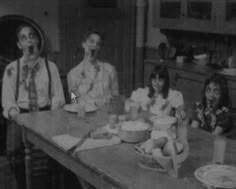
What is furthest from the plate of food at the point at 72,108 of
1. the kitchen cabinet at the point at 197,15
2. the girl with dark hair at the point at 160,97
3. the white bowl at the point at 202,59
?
the white bowl at the point at 202,59

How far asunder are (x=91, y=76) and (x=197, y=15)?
1416mm

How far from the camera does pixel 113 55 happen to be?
5.11 m

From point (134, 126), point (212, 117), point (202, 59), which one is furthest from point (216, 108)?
point (202, 59)

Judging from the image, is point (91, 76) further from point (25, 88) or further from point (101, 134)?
point (101, 134)

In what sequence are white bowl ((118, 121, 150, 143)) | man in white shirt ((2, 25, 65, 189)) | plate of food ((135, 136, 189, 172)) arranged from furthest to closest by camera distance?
man in white shirt ((2, 25, 65, 189)) < white bowl ((118, 121, 150, 143)) < plate of food ((135, 136, 189, 172))

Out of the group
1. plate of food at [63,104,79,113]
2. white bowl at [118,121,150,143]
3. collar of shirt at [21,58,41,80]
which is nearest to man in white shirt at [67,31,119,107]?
collar of shirt at [21,58,41,80]

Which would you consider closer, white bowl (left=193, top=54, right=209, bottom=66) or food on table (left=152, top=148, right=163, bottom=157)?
food on table (left=152, top=148, right=163, bottom=157)

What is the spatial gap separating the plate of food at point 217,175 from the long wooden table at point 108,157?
0.10ft

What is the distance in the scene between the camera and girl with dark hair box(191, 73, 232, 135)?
238 centimetres

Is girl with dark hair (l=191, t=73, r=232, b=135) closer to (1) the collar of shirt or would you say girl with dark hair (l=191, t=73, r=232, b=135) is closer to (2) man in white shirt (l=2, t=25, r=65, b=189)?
(2) man in white shirt (l=2, t=25, r=65, b=189)

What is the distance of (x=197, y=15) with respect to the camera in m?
3.93

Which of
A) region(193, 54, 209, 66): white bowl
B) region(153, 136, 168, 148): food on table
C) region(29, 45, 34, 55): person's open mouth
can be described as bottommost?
region(153, 136, 168, 148): food on table

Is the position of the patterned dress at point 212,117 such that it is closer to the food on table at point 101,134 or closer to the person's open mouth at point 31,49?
the food on table at point 101,134

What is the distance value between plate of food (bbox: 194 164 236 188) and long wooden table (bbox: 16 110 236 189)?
0.03m
